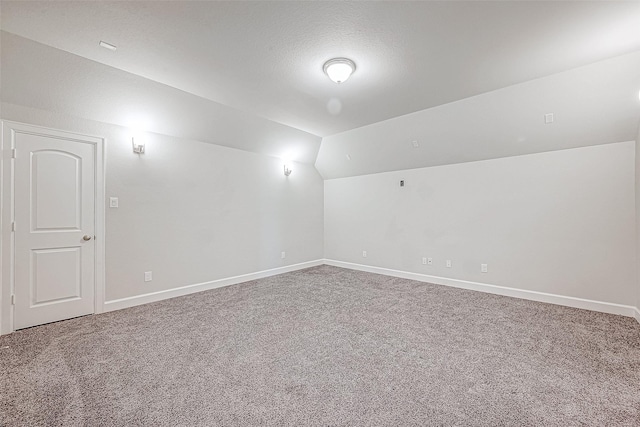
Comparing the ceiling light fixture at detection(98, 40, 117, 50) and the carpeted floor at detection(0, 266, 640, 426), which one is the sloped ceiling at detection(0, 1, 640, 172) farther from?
the carpeted floor at detection(0, 266, 640, 426)

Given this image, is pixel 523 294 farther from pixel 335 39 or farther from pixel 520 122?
pixel 335 39

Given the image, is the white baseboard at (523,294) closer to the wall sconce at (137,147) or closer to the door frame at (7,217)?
the wall sconce at (137,147)

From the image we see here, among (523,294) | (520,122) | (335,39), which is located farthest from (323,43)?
(523,294)


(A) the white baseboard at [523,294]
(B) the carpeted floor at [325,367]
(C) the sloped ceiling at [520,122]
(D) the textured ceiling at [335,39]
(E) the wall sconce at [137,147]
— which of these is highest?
(D) the textured ceiling at [335,39]

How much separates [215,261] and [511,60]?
4647 mm

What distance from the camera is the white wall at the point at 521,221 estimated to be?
3.32 m

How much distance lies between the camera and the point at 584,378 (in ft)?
6.57

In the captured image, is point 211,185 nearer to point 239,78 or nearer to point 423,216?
point 239,78

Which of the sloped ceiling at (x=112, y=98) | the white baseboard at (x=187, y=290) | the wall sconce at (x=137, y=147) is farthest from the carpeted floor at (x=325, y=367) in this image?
the sloped ceiling at (x=112, y=98)

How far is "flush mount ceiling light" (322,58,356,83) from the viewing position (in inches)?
103

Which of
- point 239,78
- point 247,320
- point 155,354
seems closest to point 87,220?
point 155,354

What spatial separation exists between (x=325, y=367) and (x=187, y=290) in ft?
9.29

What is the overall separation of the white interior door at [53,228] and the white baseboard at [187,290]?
0.90 ft

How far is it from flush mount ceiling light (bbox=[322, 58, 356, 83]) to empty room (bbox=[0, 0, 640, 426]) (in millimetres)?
17
